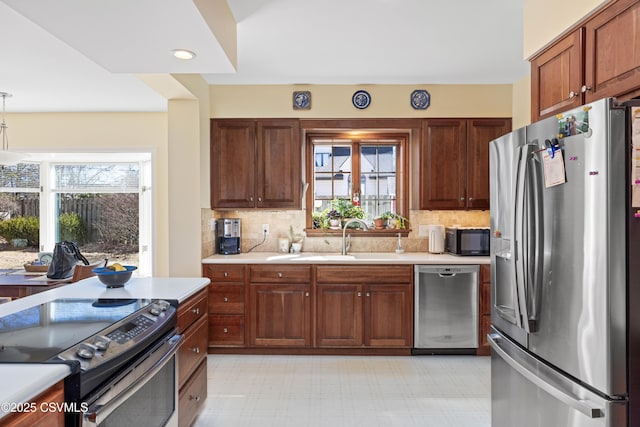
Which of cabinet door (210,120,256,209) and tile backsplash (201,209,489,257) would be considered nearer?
cabinet door (210,120,256,209)

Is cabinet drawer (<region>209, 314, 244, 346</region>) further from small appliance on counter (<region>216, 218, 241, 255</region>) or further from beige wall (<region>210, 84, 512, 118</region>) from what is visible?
beige wall (<region>210, 84, 512, 118</region>)

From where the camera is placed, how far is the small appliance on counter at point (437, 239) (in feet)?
13.1

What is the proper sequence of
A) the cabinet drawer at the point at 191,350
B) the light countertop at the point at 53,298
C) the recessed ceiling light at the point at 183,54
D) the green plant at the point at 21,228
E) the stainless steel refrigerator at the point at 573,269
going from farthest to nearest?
the green plant at the point at 21,228
the recessed ceiling light at the point at 183,54
the cabinet drawer at the point at 191,350
the stainless steel refrigerator at the point at 573,269
the light countertop at the point at 53,298

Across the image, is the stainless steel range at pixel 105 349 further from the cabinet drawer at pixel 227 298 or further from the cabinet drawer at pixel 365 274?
the cabinet drawer at pixel 365 274

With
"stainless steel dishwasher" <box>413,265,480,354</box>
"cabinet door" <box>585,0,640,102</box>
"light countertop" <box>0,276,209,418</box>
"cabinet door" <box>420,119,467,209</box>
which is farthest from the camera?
"cabinet door" <box>420,119,467,209</box>

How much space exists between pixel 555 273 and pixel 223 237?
3.07m

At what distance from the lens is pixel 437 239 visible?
13.1 feet

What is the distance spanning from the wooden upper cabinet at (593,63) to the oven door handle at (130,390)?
222cm

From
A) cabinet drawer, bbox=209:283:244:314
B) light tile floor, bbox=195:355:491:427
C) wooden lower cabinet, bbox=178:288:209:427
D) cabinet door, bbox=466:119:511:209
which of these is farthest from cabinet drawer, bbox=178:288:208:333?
cabinet door, bbox=466:119:511:209

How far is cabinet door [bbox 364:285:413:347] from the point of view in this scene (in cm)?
361

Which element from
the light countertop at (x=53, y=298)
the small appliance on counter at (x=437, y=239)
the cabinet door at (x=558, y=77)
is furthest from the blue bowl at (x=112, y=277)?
the small appliance on counter at (x=437, y=239)

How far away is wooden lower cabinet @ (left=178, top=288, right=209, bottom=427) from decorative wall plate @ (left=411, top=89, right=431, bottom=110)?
2.72 m

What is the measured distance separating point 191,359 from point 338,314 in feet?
5.42

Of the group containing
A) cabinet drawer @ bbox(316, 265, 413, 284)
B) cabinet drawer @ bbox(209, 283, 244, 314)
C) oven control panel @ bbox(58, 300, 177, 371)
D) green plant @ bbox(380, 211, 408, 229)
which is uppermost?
green plant @ bbox(380, 211, 408, 229)
